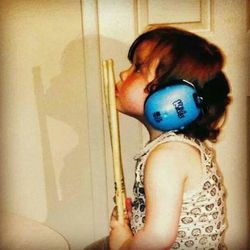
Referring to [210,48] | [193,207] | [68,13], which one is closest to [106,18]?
[68,13]

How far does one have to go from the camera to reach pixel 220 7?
0.77m

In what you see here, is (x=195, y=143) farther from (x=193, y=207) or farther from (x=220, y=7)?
(x=220, y=7)

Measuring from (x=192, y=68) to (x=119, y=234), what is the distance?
28 centimetres

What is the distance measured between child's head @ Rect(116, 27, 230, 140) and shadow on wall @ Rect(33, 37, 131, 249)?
16 cm

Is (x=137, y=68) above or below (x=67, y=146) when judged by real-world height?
above

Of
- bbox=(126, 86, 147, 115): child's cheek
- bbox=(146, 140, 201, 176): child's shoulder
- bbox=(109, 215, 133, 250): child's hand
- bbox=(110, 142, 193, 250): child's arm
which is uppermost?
bbox=(126, 86, 147, 115): child's cheek

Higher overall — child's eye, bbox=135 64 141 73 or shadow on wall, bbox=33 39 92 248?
child's eye, bbox=135 64 141 73

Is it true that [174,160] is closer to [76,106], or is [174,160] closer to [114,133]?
[114,133]

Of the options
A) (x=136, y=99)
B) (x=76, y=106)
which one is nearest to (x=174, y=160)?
(x=136, y=99)

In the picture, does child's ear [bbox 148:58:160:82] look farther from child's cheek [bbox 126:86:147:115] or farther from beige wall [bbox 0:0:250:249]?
beige wall [bbox 0:0:250:249]

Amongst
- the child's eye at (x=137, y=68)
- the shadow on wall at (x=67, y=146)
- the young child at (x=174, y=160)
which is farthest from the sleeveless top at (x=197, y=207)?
the shadow on wall at (x=67, y=146)

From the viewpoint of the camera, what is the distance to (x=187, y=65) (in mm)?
628

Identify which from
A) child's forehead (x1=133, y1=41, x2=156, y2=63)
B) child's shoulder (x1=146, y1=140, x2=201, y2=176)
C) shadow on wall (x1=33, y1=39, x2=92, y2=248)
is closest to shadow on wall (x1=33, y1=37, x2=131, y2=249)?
shadow on wall (x1=33, y1=39, x2=92, y2=248)

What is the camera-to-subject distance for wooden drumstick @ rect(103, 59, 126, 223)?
2.06 ft
